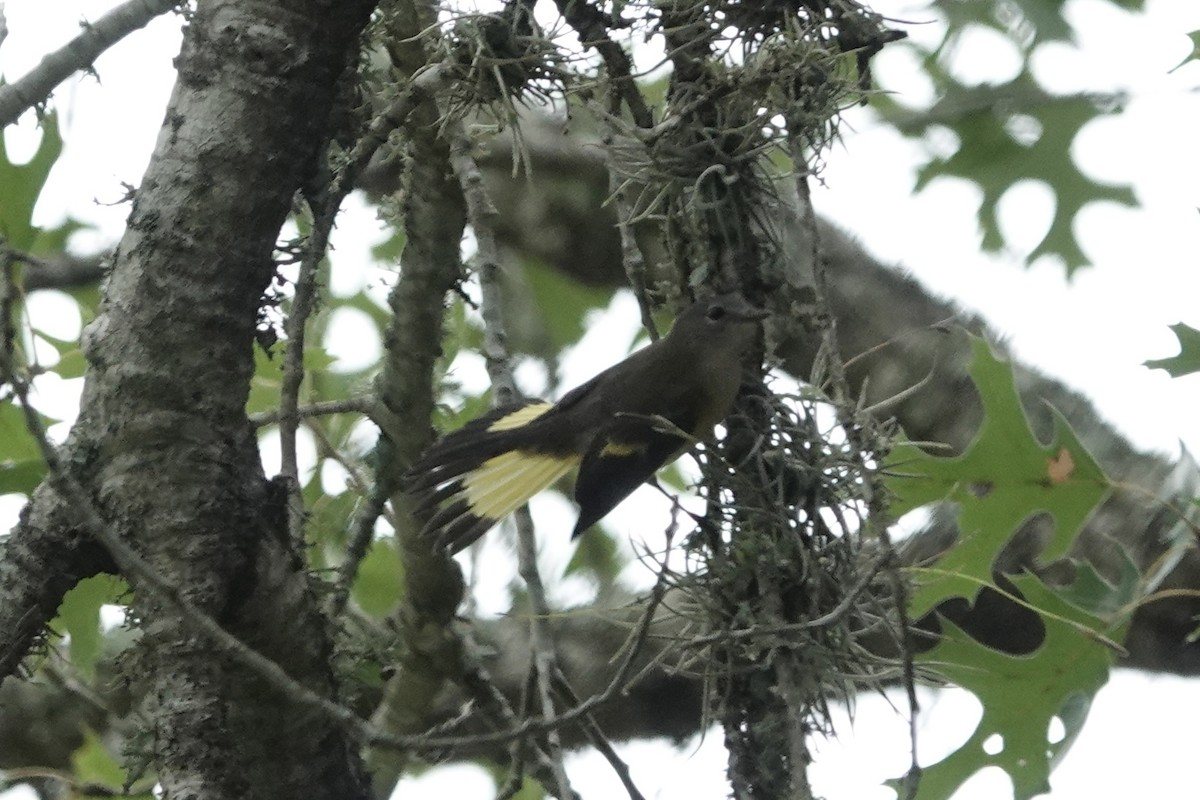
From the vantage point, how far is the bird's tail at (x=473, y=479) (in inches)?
70.4

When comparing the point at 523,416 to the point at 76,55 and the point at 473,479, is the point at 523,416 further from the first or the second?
the point at 76,55

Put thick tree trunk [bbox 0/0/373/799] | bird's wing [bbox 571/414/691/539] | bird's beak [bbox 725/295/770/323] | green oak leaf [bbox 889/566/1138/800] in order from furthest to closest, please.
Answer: bird's wing [bbox 571/414/691/539], green oak leaf [bbox 889/566/1138/800], bird's beak [bbox 725/295/770/323], thick tree trunk [bbox 0/0/373/799]

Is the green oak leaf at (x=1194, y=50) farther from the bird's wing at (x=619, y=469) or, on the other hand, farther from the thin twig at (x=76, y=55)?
the thin twig at (x=76, y=55)

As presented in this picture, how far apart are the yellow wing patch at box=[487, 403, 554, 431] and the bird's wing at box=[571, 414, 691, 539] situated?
0.58 feet

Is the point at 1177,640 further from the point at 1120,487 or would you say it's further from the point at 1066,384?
the point at 1120,487

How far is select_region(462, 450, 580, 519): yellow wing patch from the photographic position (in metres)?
1.82

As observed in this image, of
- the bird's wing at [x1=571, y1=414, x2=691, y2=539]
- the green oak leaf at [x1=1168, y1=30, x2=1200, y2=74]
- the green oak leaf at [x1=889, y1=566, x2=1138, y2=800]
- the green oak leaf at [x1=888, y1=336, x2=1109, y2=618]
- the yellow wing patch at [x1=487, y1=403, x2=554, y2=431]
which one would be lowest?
the green oak leaf at [x1=889, y1=566, x2=1138, y2=800]

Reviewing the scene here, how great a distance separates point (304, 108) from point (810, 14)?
547mm

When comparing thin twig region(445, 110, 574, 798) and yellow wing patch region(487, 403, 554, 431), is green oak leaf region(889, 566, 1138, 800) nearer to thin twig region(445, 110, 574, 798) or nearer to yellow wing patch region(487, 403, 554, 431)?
thin twig region(445, 110, 574, 798)

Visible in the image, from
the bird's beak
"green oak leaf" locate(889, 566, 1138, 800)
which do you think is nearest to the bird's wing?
the bird's beak

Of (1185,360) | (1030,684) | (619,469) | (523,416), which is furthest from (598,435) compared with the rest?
(1185,360)

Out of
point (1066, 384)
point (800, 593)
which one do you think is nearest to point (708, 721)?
point (800, 593)

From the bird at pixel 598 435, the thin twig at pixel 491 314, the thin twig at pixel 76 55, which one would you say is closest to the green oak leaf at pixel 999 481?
the bird at pixel 598 435

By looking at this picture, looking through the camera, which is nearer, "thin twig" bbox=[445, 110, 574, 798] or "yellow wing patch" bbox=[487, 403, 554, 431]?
"thin twig" bbox=[445, 110, 574, 798]
